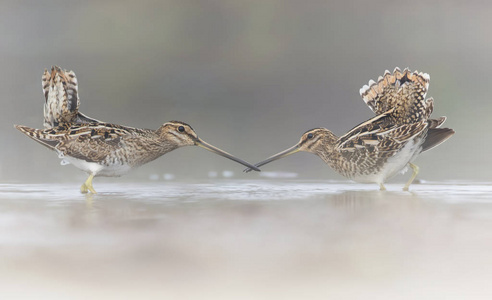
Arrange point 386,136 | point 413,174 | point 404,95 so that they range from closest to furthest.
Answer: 1. point 386,136
2. point 404,95
3. point 413,174

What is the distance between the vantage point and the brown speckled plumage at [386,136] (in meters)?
2.89

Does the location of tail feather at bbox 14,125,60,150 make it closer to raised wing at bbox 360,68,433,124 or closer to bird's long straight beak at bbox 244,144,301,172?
bird's long straight beak at bbox 244,144,301,172

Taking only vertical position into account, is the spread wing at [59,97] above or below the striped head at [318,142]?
above

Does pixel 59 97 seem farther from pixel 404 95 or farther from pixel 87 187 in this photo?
pixel 404 95

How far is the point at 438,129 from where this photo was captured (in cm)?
292

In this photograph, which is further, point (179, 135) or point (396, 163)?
point (179, 135)

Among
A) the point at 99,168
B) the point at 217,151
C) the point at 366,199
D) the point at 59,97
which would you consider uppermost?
the point at 59,97

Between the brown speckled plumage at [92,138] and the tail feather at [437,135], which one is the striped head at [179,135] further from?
the tail feather at [437,135]

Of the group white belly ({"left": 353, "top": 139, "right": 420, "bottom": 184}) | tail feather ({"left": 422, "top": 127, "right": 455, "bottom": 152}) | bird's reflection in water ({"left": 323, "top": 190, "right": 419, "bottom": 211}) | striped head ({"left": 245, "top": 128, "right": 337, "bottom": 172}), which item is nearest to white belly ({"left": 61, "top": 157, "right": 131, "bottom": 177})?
striped head ({"left": 245, "top": 128, "right": 337, "bottom": 172})

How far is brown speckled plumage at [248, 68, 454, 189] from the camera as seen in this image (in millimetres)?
2891

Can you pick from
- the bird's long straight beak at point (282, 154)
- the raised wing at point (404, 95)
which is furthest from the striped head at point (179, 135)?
the raised wing at point (404, 95)

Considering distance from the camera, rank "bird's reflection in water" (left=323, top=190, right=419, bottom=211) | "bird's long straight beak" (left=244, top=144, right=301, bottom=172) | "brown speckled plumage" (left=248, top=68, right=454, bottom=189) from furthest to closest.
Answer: "bird's long straight beak" (left=244, top=144, right=301, bottom=172), "brown speckled plumage" (left=248, top=68, right=454, bottom=189), "bird's reflection in water" (left=323, top=190, right=419, bottom=211)

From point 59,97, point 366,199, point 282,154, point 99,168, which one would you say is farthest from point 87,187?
point 366,199

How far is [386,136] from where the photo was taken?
2.89 metres
